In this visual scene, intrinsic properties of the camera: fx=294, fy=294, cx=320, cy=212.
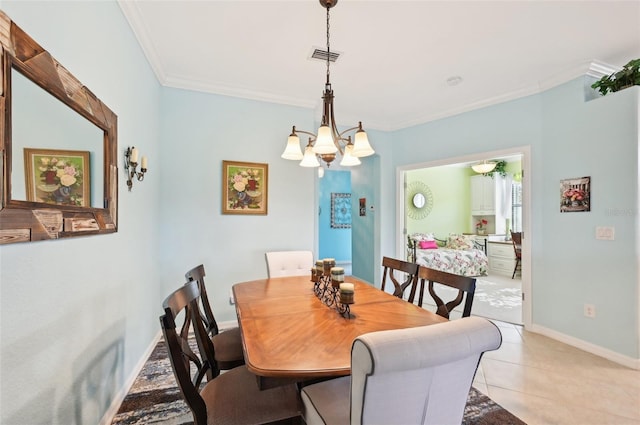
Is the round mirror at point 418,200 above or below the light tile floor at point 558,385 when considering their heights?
above

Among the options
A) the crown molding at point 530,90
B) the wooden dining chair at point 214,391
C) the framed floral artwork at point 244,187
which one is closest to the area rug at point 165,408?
the wooden dining chair at point 214,391

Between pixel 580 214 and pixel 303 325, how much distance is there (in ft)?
10.1

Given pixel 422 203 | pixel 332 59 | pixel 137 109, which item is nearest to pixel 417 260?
pixel 422 203

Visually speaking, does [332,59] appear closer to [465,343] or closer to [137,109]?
[137,109]

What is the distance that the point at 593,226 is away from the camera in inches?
110

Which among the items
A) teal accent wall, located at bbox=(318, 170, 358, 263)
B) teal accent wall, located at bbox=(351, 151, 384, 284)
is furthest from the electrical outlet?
teal accent wall, located at bbox=(318, 170, 358, 263)

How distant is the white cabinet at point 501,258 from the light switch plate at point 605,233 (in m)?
3.81

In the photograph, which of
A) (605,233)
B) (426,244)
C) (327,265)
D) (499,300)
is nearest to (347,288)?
(327,265)

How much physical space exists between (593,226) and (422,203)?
499cm

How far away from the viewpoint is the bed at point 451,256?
235 inches

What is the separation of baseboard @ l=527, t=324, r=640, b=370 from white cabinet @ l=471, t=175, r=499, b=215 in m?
4.71

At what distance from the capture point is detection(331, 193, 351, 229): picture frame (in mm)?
7733

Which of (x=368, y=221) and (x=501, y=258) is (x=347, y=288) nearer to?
(x=368, y=221)

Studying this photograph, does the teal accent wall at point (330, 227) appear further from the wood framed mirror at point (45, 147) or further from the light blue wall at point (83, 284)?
the wood framed mirror at point (45, 147)
